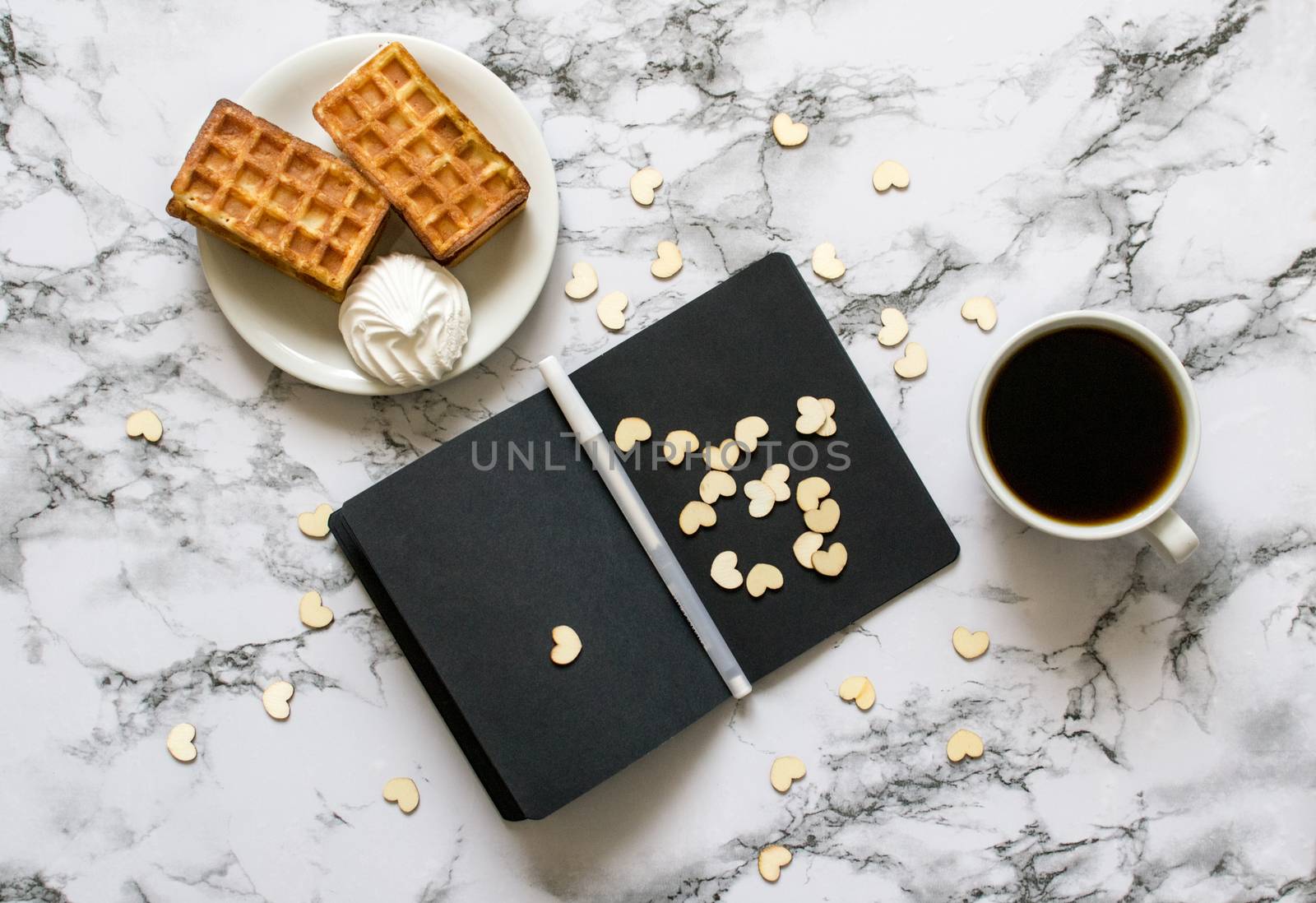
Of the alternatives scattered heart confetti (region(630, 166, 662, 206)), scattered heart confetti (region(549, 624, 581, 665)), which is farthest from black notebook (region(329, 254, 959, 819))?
scattered heart confetti (region(630, 166, 662, 206))

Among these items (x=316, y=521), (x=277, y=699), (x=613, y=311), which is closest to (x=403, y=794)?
(x=277, y=699)

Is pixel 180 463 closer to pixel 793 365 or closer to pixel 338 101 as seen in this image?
pixel 338 101

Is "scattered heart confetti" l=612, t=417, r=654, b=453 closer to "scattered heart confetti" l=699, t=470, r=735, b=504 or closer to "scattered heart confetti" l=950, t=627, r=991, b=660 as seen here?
"scattered heart confetti" l=699, t=470, r=735, b=504

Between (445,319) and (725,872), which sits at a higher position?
(445,319)

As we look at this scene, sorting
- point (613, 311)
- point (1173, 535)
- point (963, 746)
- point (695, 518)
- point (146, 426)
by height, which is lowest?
point (963, 746)

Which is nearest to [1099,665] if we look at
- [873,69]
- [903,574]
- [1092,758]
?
[1092,758]

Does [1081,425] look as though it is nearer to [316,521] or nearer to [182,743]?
[316,521]

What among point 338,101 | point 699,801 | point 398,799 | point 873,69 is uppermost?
point 338,101
